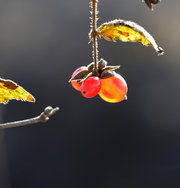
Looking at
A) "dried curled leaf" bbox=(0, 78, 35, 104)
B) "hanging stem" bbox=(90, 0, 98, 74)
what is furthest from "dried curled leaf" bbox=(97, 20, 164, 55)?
"dried curled leaf" bbox=(0, 78, 35, 104)

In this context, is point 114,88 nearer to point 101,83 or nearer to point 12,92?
point 101,83

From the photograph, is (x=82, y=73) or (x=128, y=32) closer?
(x=128, y=32)

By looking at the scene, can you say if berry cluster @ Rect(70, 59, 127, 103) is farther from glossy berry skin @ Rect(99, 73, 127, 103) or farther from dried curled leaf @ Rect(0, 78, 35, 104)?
dried curled leaf @ Rect(0, 78, 35, 104)

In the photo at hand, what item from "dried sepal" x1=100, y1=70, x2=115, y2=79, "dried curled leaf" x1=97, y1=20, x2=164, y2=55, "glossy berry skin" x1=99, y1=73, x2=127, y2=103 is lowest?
"glossy berry skin" x1=99, y1=73, x2=127, y2=103

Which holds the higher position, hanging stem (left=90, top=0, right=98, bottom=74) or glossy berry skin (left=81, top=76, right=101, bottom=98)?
hanging stem (left=90, top=0, right=98, bottom=74)

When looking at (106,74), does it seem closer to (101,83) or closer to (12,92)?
(101,83)

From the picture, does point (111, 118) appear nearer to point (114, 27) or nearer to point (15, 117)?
point (15, 117)

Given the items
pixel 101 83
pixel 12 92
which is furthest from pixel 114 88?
pixel 12 92

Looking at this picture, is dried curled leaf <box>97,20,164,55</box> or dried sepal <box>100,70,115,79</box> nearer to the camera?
dried curled leaf <box>97,20,164,55</box>
